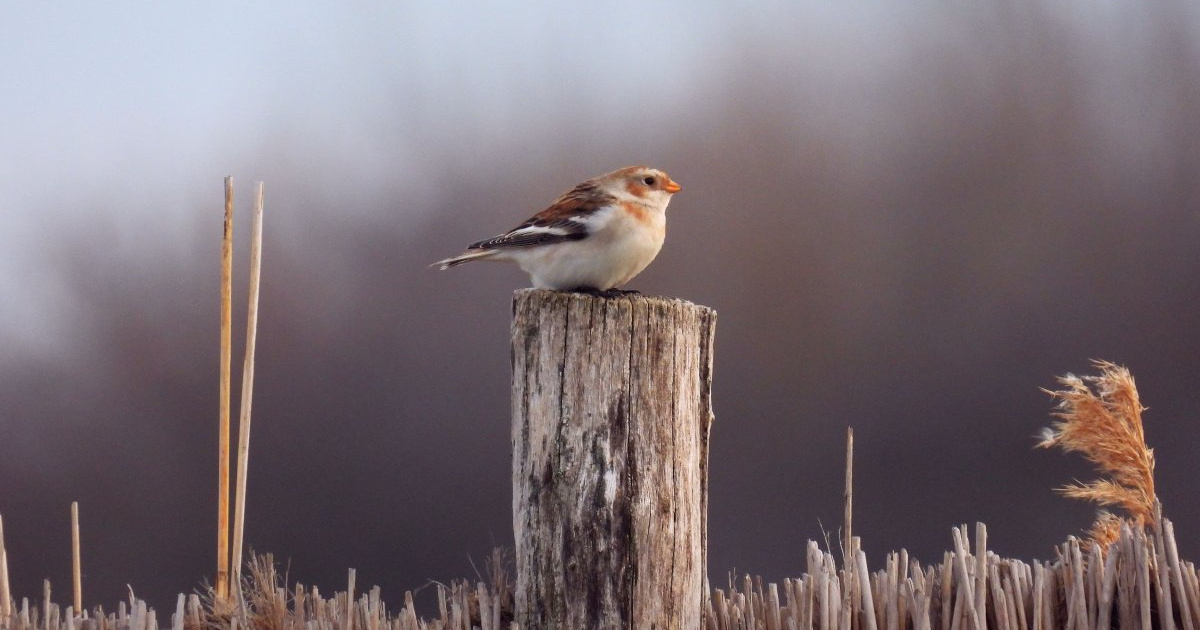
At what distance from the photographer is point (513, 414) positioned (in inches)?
109

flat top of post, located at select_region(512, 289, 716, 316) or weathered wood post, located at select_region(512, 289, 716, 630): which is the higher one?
flat top of post, located at select_region(512, 289, 716, 316)

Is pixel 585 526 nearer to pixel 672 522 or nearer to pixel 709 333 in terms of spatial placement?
pixel 672 522

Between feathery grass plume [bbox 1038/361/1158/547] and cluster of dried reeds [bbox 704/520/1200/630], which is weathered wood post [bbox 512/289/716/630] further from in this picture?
feathery grass plume [bbox 1038/361/1158/547]

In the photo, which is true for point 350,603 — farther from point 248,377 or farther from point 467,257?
point 467,257

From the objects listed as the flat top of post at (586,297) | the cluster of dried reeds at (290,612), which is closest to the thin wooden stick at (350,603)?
the cluster of dried reeds at (290,612)

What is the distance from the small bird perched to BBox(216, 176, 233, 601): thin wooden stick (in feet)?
1.85

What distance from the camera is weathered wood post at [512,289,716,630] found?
261 centimetres

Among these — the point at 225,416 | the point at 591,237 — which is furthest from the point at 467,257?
the point at 225,416

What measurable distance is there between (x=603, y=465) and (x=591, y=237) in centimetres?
67

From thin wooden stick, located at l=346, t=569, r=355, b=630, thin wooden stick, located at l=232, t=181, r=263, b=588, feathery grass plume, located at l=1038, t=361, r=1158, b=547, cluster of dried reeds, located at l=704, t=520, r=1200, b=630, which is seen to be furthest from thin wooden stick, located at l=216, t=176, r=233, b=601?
feathery grass plume, located at l=1038, t=361, r=1158, b=547

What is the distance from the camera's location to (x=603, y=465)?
2.62m

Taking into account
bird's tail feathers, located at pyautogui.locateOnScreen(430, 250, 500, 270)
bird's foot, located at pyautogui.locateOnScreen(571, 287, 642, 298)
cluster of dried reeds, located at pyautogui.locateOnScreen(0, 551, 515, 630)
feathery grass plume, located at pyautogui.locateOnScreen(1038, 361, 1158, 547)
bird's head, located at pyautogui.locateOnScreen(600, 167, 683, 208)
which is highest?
bird's head, located at pyautogui.locateOnScreen(600, 167, 683, 208)

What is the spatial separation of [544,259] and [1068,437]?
59.4 inches

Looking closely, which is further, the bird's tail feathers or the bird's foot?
the bird's tail feathers
